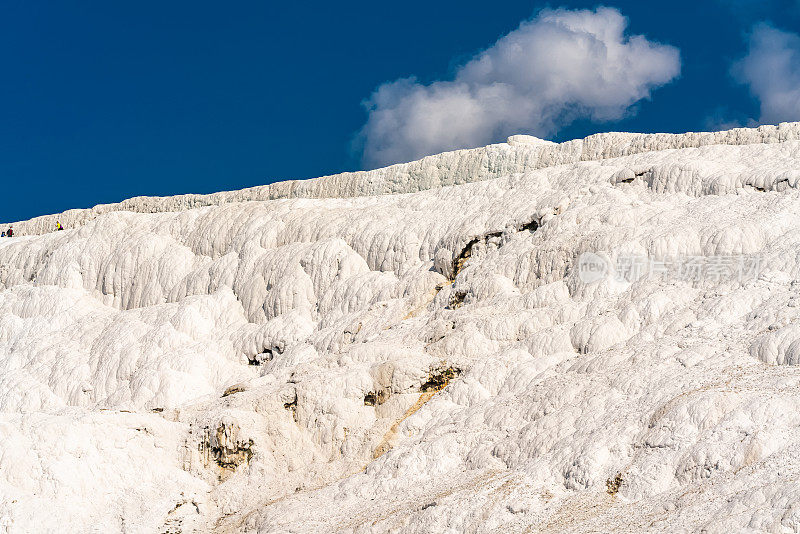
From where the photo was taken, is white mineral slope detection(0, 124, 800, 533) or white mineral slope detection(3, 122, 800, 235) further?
white mineral slope detection(3, 122, 800, 235)

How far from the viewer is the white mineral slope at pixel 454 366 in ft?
59.7

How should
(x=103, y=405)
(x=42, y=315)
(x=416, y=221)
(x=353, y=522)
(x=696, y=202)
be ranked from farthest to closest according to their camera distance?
(x=42, y=315)
(x=416, y=221)
(x=103, y=405)
(x=696, y=202)
(x=353, y=522)

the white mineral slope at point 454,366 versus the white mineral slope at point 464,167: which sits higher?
the white mineral slope at point 464,167

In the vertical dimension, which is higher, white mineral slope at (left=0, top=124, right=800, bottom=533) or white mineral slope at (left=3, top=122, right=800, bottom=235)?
white mineral slope at (left=3, top=122, right=800, bottom=235)

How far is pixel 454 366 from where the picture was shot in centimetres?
2527

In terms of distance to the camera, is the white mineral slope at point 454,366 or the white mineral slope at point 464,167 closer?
the white mineral slope at point 454,366

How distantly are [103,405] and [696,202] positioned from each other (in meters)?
22.9

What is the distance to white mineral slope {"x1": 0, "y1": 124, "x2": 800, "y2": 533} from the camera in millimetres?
18203

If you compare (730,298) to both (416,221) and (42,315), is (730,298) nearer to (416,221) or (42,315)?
(416,221)

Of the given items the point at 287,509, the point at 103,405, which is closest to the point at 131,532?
Answer: the point at 287,509

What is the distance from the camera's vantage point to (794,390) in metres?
17.9

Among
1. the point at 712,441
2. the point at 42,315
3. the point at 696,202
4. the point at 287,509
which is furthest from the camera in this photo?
the point at 42,315

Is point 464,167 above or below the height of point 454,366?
above

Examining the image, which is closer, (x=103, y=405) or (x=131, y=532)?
(x=131, y=532)
